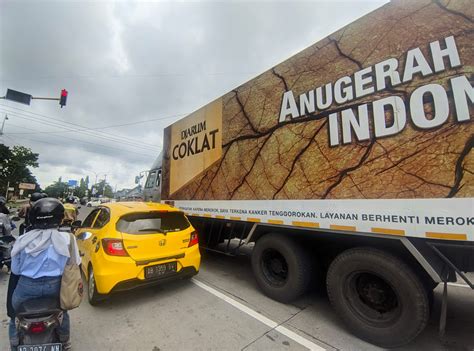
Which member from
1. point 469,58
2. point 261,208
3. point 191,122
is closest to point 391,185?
point 469,58

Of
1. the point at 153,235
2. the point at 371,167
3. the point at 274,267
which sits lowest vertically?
the point at 274,267

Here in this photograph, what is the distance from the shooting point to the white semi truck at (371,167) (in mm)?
2195

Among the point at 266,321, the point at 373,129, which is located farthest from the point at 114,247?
the point at 373,129

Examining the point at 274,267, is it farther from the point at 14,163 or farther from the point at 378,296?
the point at 14,163

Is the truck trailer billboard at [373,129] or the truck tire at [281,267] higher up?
the truck trailer billboard at [373,129]

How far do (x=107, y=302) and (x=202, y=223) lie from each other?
9.11 feet

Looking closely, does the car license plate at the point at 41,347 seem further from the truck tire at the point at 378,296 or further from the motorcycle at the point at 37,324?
the truck tire at the point at 378,296

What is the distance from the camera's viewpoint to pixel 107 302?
3.60 m

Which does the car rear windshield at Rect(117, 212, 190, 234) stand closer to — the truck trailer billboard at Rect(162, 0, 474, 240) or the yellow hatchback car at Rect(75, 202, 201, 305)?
the yellow hatchback car at Rect(75, 202, 201, 305)

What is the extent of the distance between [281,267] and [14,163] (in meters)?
55.8

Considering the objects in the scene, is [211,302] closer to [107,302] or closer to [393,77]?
[107,302]

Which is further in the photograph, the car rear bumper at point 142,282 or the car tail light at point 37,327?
the car rear bumper at point 142,282

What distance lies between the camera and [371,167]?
2.64 m

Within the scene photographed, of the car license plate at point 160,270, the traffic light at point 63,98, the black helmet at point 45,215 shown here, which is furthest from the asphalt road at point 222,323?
the traffic light at point 63,98
